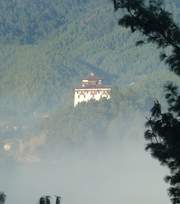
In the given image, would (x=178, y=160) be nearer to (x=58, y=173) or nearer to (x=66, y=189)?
(x=66, y=189)

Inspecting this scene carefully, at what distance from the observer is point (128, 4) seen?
1539cm

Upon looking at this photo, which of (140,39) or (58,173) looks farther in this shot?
(58,173)

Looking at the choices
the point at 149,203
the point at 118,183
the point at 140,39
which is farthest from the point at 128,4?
the point at 118,183

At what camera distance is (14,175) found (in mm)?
193250

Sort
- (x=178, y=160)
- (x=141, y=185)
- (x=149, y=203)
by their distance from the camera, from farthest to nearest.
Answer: (x=141, y=185) → (x=149, y=203) → (x=178, y=160)

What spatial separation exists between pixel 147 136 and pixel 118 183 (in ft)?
520

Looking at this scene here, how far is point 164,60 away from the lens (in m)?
15.4

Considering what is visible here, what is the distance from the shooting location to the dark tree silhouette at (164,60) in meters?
15.4

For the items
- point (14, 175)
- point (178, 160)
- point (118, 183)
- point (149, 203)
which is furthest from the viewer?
point (14, 175)

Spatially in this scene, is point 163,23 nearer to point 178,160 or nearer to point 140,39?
point 140,39

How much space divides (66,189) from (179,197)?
146 meters

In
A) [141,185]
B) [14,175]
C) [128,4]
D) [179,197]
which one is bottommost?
[179,197]

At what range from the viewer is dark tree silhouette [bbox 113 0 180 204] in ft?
50.5

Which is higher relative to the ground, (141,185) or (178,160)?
(141,185)
